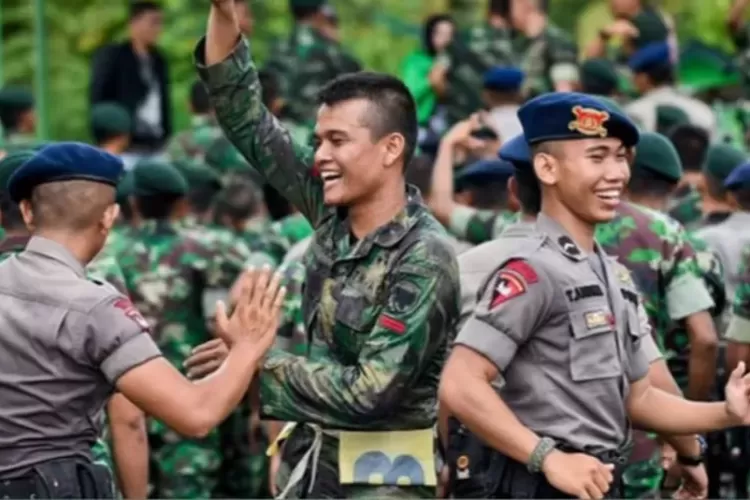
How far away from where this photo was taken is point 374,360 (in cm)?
775

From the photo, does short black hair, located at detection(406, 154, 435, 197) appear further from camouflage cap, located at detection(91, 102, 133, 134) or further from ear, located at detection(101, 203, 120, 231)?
ear, located at detection(101, 203, 120, 231)

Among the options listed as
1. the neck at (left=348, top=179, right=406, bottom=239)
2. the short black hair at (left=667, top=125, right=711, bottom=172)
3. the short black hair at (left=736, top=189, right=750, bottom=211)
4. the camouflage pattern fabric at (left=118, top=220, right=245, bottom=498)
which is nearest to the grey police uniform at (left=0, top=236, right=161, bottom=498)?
the neck at (left=348, top=179, right=406, bottom=239)

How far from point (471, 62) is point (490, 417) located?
10.1 metres

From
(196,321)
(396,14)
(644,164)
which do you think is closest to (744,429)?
(644,164)

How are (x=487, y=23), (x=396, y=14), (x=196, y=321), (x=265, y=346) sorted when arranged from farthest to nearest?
(x=396, y=14) < (x=487, y=23) < (x=196, y=321) < (x=265, y=346)

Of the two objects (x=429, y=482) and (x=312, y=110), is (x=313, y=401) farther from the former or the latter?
(x=312, y=110)

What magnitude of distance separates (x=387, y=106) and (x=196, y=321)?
16.7 ft

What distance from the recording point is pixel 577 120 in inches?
311

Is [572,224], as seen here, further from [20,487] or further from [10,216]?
[10,216]

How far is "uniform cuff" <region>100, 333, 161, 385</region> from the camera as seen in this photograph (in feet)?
24.2

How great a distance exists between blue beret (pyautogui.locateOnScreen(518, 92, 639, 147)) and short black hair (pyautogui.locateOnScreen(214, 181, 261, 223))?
603cm

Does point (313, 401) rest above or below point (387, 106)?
below

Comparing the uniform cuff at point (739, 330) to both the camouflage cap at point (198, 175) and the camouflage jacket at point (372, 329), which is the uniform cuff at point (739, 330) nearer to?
the camouflage jacket at point (372, 329)

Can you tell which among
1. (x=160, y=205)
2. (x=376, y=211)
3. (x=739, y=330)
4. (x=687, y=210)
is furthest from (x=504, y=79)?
(x=376, y=211)
